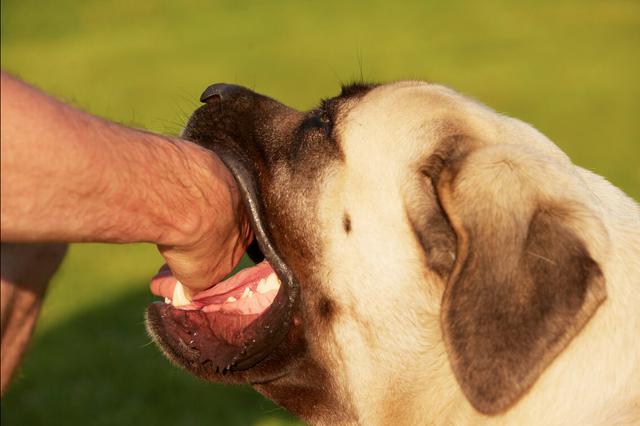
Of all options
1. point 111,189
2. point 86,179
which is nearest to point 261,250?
point 111,189

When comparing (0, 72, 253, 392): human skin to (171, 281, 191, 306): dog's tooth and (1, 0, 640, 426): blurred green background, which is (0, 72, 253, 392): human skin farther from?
(1, 0, 640, 426): blurred green background

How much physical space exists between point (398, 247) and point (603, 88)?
38.2 ft

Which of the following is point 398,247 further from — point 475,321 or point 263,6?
point 263,6

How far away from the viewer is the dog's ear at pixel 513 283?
9.96 feet

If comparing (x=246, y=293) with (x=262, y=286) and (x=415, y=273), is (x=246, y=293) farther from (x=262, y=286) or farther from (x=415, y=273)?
(x=415, y=273)

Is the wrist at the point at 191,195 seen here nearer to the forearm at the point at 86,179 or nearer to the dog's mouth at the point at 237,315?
A: the forearm at the point at 86,179

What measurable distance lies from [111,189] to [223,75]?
448 inches

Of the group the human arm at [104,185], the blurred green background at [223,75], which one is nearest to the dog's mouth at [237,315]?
the human arm at [104,185]

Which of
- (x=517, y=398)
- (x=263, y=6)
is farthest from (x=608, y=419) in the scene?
(x=263, y=6)

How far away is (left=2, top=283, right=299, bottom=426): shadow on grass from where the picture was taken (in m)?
6.55

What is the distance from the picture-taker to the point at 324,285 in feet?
12.0

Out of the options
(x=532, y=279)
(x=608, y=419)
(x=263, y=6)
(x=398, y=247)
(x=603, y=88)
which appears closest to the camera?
(x=532, y=279)

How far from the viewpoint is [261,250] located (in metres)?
3.85

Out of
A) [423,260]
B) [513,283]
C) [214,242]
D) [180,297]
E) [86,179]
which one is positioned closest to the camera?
[86,179]
